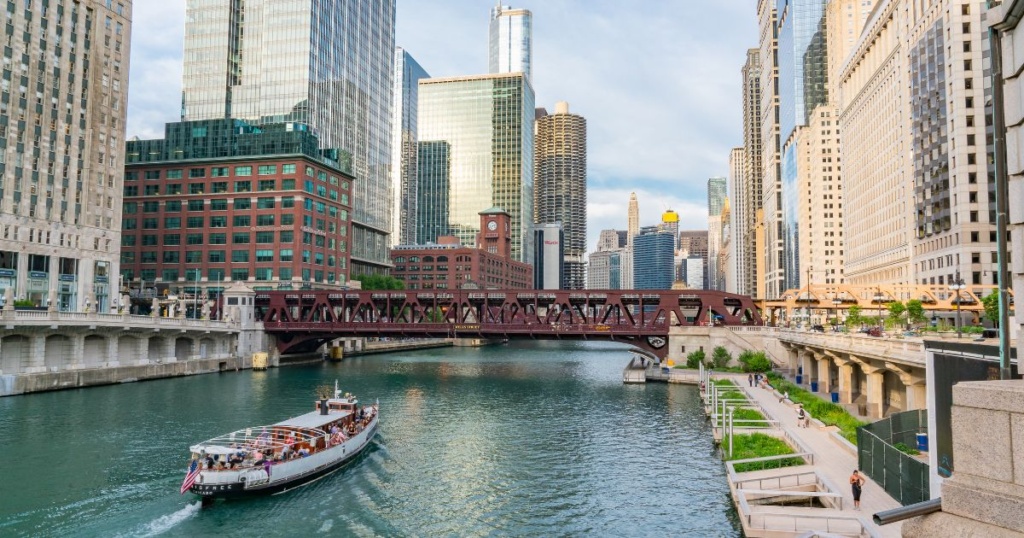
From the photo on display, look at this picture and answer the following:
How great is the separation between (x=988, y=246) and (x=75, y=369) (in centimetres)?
13833

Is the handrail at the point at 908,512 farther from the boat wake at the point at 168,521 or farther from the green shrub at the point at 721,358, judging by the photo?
the green shrub at the point at 721,358

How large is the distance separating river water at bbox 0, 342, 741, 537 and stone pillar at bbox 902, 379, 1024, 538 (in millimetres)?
26053

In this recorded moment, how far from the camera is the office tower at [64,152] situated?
104125 millimetres

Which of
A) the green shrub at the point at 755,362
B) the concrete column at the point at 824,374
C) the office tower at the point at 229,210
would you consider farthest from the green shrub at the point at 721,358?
the office tower at the point at 229,210

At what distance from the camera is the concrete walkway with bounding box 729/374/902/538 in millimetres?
29219

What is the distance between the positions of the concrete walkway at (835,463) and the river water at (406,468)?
546cm

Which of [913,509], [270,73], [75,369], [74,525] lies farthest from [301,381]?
[270,73]

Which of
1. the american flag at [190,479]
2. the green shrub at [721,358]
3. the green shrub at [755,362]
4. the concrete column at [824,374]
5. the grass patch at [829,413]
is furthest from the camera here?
the green shrub at [721,358]

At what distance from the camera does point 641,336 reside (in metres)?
105

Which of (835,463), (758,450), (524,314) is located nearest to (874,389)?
(758,450)

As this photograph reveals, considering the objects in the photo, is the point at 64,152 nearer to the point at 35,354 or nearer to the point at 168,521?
the point at 35,354

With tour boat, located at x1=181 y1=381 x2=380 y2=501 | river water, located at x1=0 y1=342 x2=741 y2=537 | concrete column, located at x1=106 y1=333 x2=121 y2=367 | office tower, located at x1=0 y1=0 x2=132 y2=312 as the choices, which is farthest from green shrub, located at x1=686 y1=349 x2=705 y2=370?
office tower, located at x1=0 y1=0 x2=132 y2=312

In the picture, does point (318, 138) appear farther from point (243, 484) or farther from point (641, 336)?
point (243, 484)

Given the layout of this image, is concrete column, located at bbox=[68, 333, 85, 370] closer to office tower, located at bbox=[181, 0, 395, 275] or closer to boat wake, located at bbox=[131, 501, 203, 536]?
boat wake, located at bbox=[131, 501, 203, 536]
